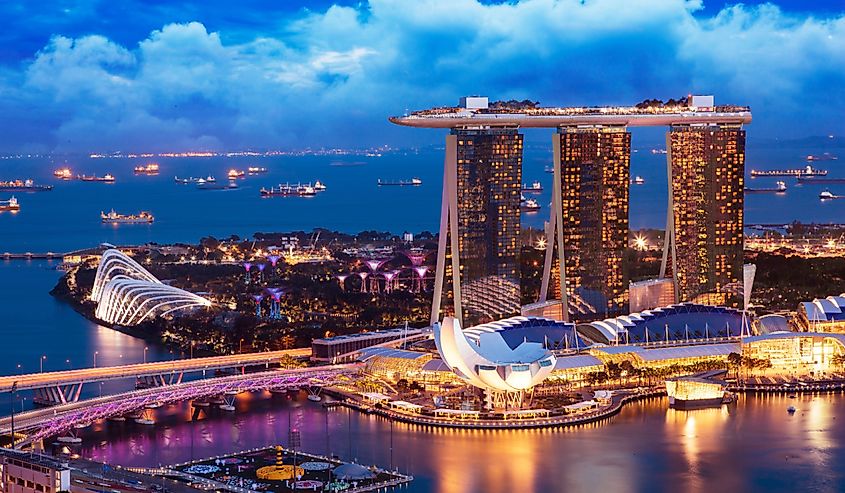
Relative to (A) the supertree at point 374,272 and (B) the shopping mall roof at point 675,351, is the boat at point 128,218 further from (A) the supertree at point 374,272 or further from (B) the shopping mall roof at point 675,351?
(B) the shopping mall roof at point 675,351

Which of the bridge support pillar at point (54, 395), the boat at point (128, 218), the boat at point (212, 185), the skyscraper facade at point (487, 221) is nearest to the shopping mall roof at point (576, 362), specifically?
the skyscraper facade at point (487, 221)

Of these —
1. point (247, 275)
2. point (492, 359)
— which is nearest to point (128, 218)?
point (247, 275)

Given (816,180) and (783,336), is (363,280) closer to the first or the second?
(783,336)

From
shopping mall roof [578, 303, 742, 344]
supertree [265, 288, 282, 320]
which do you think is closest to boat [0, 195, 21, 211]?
supertree [265, 288, 282, 320]

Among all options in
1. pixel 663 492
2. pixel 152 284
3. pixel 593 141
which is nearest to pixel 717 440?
pixel 663 492

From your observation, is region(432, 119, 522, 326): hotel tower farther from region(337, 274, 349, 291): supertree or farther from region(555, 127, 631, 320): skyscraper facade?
region(337, 274, 349, 291): supertree

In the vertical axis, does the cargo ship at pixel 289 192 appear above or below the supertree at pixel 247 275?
above
